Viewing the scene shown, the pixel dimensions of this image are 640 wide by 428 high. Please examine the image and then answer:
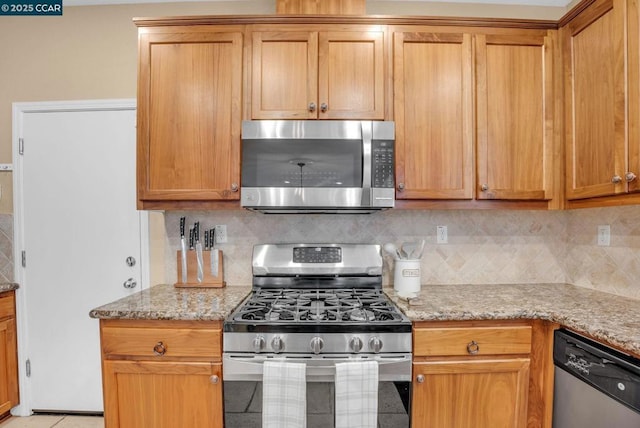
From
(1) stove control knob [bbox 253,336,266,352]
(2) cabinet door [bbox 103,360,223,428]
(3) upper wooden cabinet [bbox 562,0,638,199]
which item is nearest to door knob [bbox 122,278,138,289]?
(2) cabinet door [bbox 103,360,223,428]

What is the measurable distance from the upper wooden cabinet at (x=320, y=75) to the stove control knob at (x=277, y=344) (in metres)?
1.08

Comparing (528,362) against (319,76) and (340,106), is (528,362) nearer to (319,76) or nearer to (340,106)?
(340,106)

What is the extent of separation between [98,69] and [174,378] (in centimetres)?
202

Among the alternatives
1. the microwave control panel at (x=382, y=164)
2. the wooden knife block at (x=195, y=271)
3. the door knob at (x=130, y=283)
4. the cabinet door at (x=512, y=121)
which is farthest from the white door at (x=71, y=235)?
the cabinet door at (x=512, y=121)

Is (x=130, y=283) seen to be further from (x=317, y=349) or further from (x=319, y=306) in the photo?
(x=317, y=349)

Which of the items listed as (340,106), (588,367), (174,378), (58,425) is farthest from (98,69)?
(588,367)

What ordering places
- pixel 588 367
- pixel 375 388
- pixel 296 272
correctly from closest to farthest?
pixel 588 367 < pixel 375 388 < pixel 296 272

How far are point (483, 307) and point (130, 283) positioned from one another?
2.10m

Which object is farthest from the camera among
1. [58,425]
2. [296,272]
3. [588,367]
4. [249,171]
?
[58,425]

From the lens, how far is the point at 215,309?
1.46m

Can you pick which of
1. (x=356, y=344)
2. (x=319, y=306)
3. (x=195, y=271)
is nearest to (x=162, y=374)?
(x=195, y=271)

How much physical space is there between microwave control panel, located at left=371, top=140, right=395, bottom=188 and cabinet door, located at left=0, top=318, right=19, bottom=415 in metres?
2.52

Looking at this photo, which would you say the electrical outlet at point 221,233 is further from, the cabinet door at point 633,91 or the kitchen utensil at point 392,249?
the cabinet door at point 633,91

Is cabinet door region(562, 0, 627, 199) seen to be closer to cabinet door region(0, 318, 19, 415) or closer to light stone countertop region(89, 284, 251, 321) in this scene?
light stone countertop region(89, 284, 251, 321)
